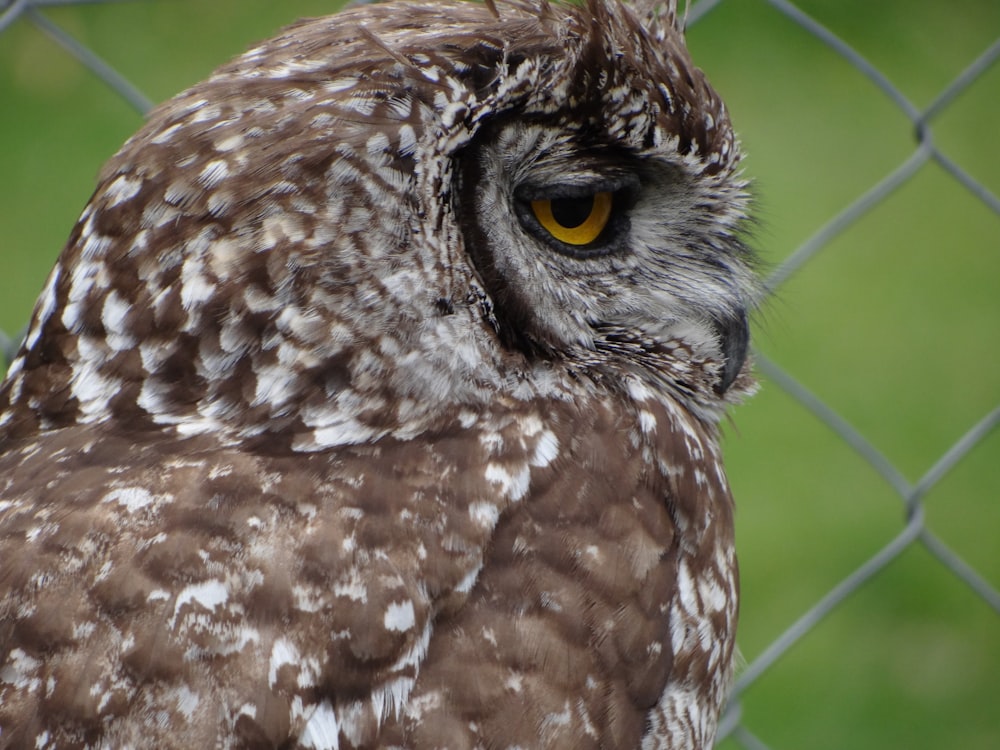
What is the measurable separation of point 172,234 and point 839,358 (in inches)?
128

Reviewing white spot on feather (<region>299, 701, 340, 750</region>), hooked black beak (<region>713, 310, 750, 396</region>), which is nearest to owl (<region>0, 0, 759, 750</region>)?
white spot on feather (<region>299, 701, 340, 750</region>)

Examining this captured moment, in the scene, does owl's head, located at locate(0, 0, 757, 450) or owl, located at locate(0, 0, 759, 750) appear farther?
owl's head, located at locate(0, 0, 757, 450)

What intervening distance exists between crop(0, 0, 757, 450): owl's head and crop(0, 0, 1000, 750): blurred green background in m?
1.38

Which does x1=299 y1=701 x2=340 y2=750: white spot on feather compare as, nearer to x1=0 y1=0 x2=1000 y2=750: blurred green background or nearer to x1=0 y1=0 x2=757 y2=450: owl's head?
x1=0 y1=0 x2=757 y2=450: owl's head

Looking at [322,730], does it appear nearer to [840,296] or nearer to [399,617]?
[399,617]

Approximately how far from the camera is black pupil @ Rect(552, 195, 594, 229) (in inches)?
55.9

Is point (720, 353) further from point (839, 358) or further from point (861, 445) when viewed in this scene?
point (839, 358)

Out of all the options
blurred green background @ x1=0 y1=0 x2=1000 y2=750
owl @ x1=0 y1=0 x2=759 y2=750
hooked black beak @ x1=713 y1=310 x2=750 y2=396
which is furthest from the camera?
blurred green background @ x1=0 y1=0 x2=1000 y2=750

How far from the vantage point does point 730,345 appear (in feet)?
5.43

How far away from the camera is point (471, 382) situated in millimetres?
1354

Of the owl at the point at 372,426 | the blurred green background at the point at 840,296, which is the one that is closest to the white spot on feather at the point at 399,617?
the owl at the point at 372,426

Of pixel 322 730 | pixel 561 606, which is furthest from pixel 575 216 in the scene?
pixel 322 730

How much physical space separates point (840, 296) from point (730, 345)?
9.76 feet

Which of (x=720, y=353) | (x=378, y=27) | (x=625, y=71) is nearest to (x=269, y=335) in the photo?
(x=378, y=27)
